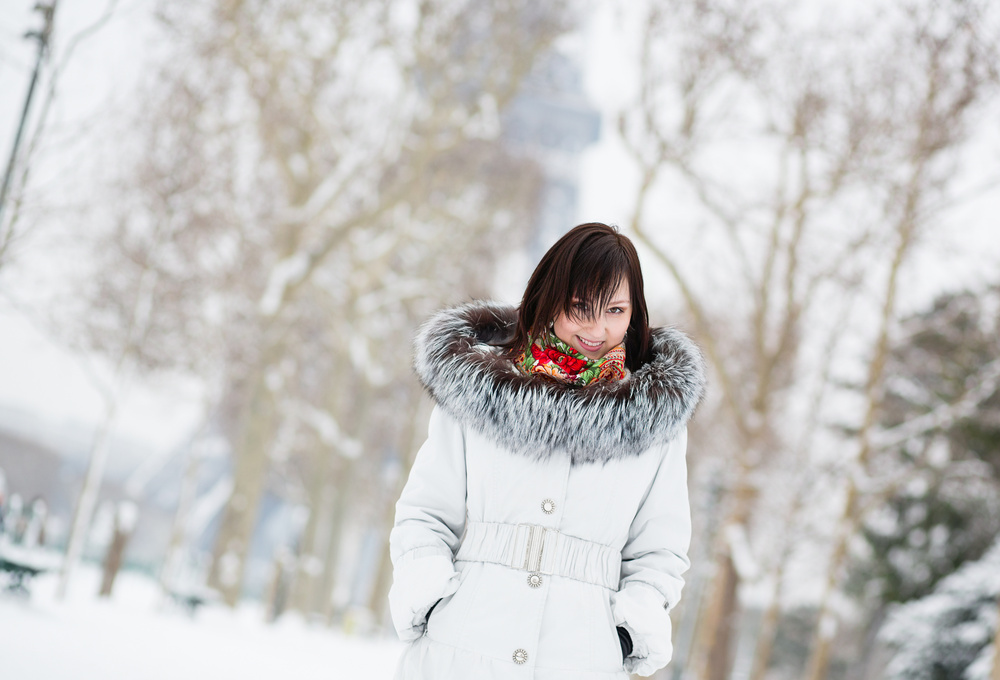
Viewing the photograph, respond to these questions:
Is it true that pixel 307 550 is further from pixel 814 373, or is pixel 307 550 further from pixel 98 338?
pixel 814 373

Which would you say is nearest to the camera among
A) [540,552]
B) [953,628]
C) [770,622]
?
[540,552]

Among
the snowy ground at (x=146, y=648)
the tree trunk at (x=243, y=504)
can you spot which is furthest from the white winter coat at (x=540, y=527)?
the tree trunk at (x=243, y=504)

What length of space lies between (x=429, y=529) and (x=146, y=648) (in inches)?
210

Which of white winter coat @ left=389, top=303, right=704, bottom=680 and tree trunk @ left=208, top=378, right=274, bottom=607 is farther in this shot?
tree trunk @ left=208, top=378, right=274, bottom=607

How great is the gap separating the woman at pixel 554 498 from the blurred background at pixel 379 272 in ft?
12.3

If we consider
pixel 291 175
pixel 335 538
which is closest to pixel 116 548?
pixel 291 175

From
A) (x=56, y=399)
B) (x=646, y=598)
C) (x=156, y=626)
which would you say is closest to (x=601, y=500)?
(x=646, y=598)

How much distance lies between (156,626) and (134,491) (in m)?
11.9

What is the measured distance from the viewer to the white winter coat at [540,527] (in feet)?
6.82

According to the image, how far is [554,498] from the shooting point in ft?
7.16

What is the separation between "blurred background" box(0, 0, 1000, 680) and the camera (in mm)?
7887

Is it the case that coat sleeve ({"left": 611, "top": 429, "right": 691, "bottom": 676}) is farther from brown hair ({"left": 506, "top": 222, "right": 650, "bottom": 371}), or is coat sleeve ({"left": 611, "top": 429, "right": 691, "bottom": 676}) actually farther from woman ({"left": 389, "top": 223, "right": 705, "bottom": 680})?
brown hair ({"left": 506, "top": 222, "right": 650, "bottom": 371})

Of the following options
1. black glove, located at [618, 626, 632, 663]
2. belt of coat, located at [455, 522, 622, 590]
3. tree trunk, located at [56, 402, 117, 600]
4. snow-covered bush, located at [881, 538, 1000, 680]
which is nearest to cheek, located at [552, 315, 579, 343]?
belt of coat, located at [455, 522, 622, 590]

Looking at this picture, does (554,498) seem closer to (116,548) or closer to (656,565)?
(656,565)
